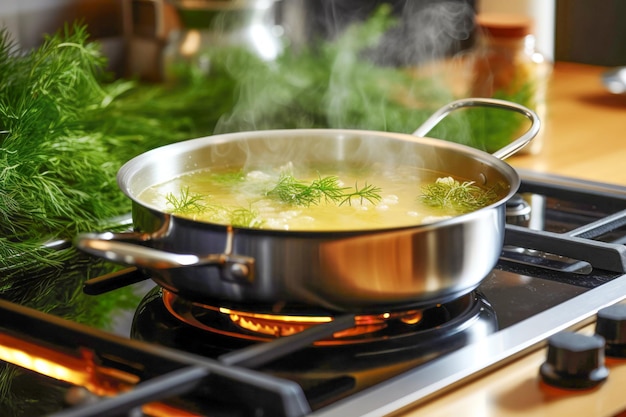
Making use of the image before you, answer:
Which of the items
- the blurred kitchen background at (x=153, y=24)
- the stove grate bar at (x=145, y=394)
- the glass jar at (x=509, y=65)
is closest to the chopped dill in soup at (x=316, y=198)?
the stove grate bar at (x=145, y=394)

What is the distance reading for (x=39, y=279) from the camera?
105cm

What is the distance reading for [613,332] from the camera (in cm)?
82

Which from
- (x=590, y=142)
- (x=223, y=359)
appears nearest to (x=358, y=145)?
(x=223, y=359)

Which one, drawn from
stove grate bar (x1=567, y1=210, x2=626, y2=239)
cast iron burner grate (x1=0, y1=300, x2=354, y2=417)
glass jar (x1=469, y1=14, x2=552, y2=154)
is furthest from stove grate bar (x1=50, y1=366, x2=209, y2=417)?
glass jar (x1=469, y1=14, x2=552, y2=154)

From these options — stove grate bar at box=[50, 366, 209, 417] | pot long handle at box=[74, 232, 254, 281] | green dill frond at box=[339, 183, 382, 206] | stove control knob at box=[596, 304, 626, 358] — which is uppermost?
pot long handle at box=[74, 232, 254, 281]

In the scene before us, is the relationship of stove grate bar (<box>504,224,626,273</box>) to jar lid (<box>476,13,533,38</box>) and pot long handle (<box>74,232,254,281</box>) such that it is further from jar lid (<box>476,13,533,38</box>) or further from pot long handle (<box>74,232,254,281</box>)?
jar lid (<box>476,13,533,38</box>)

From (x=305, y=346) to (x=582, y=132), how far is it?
3.45ft

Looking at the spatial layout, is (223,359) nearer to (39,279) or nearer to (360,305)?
(360,305)

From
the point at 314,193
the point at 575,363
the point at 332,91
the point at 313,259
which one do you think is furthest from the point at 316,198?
the point at 332,91

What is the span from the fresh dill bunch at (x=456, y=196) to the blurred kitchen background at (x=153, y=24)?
963mm

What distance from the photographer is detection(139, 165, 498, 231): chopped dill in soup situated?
0.94m

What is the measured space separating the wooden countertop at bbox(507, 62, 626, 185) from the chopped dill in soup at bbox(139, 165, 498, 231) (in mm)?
477

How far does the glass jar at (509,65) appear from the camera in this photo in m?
1.63

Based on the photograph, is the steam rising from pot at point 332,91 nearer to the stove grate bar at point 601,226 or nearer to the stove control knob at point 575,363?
the stove grate bar at point 601,226
